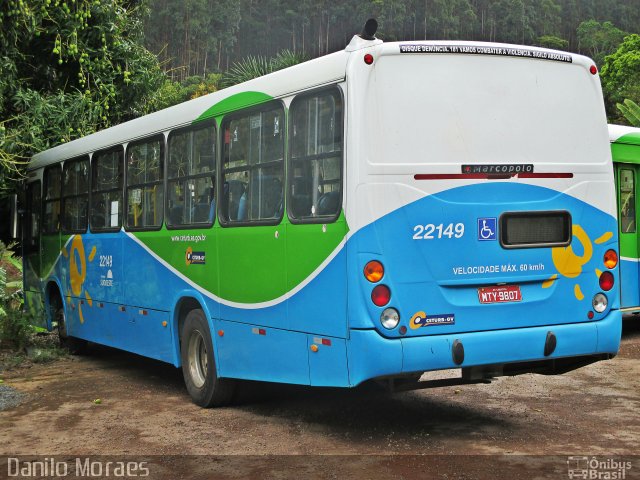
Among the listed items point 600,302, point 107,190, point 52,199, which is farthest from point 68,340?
point 600,302

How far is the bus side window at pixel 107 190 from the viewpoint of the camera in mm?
11234

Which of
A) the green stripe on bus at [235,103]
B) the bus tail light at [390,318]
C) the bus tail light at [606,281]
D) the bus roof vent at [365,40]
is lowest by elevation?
the bus tail light at [390,318]

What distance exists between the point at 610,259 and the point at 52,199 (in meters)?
8.44

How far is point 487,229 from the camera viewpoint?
725cm

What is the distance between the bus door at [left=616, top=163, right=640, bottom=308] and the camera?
46.0 feet

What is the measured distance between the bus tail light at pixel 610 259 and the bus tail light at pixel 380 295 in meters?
2.03

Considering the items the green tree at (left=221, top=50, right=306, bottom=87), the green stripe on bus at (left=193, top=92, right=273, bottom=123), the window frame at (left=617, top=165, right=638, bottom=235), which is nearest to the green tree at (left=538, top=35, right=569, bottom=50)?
the green tree at (left=221, top=50, right=306, bottom=87)

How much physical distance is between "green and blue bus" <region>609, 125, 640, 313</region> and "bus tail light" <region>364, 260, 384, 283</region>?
26.3 ft

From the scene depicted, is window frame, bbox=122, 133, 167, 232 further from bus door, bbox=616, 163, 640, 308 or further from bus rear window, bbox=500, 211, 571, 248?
bus door, bbox=616, 163, 640, 308

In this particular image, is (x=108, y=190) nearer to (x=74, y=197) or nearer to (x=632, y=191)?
(x=74, y=197)

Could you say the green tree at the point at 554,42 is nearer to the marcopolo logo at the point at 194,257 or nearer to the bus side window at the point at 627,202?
the bus side window at the point at 627,202

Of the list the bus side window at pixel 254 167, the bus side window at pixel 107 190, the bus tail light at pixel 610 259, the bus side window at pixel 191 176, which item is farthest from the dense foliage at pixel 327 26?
the bus tail light at pixel 610 259

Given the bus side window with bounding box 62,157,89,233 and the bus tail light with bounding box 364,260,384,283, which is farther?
the bus side window with bounding box 62,157,89,233

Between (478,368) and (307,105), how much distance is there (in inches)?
96.2
